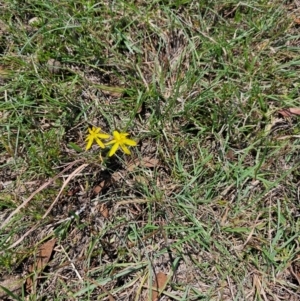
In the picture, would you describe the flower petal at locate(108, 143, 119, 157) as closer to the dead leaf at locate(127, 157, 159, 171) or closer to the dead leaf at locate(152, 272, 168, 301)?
the dead leaf at locate(127, 157, 159, 171)

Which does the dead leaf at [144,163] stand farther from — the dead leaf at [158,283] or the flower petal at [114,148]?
the dead leaf at [158,283]

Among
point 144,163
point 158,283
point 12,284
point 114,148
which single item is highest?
point 114,148

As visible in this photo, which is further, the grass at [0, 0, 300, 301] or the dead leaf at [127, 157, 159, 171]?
the dead leaf at [127, 157, 159, 171]

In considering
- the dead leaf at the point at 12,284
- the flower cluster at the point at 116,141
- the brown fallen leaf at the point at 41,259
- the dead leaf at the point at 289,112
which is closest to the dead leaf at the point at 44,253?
the brown fallen leaf at the point at 41,259

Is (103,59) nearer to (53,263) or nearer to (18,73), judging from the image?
(18,73)

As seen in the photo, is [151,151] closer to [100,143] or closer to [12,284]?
[100,143]

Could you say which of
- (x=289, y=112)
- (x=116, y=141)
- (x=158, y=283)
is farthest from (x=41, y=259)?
(x=289, y=112)

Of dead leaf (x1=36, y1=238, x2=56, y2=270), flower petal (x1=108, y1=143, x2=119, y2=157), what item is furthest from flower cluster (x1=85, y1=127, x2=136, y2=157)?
dead leaf (x1=36, y1=238, x2=56, y2=270)
